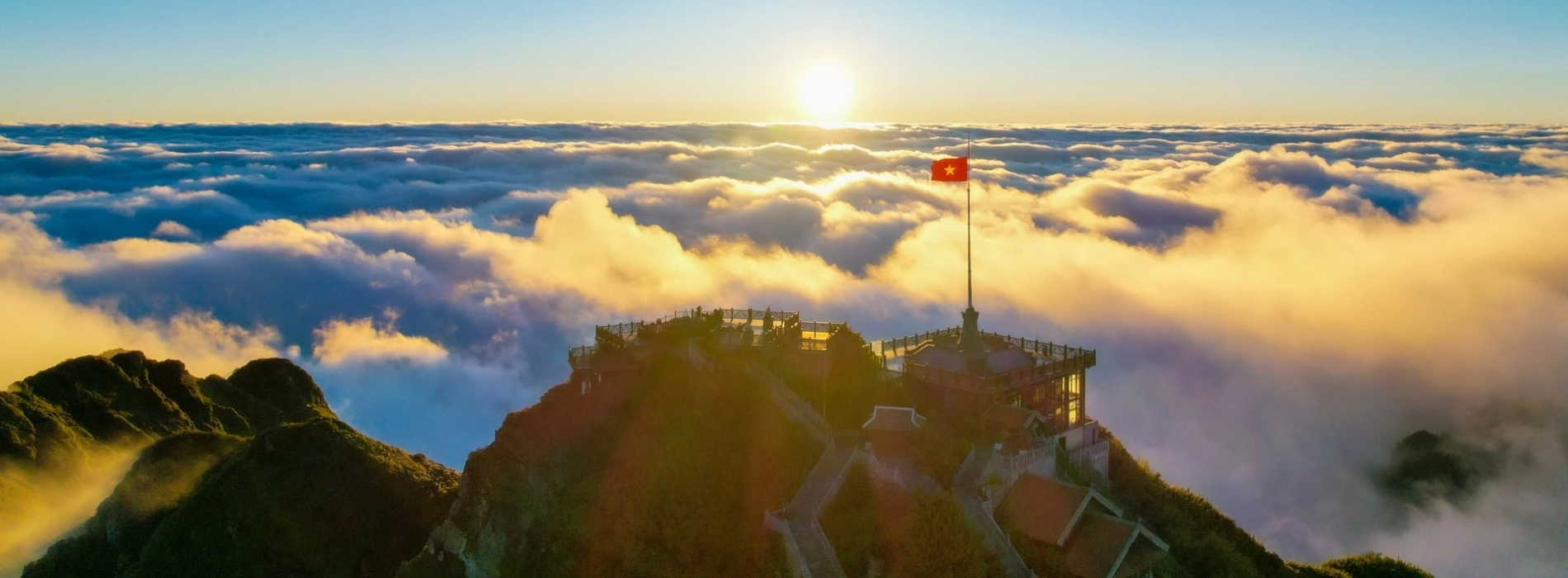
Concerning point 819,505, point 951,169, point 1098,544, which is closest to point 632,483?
point 819,505

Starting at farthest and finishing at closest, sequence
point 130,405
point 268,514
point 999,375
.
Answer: point 130,405 → point 268,514 → point 999,375

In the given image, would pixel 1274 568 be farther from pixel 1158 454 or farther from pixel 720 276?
pixel 720 276

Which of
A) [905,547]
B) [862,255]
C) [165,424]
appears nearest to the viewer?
[905,547]

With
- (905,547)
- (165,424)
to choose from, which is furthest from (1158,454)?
(165,424)

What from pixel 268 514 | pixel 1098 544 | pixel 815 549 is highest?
pixel 815 549

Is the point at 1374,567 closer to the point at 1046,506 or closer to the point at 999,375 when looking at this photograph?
the point at 999,375
